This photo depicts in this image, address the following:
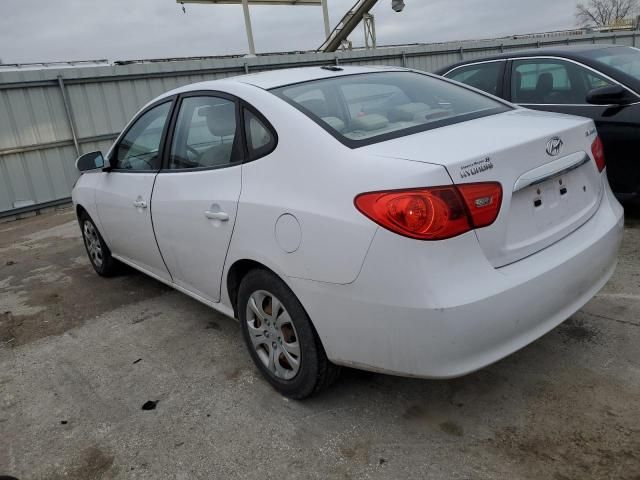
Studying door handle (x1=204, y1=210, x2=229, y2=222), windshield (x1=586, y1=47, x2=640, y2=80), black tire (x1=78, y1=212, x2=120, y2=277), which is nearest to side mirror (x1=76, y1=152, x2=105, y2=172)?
black tire (x1=78, y1=212, x2=120, y2=277)

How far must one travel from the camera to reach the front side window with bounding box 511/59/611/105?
4.72m

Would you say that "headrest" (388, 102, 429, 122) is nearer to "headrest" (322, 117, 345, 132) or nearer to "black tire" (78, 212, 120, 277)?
"headrest" (322, 117, 345, 132)

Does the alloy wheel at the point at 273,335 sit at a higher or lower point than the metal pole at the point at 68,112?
lower

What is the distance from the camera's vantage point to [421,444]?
7.41ft

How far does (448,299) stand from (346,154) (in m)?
0.70

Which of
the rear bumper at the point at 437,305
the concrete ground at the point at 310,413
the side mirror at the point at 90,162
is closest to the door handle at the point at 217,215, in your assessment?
the rear bumper at the point at 437,305

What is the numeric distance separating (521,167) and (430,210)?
0.48m

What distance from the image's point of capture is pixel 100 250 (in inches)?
186

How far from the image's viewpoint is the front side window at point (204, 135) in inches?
110

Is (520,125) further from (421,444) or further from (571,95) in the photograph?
(571,95)

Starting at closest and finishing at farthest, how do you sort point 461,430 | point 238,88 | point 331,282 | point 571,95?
point 331,282 < point 461,430 < point 238,88 < point 571,95

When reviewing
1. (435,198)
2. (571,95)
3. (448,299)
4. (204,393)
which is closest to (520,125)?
(435,198)

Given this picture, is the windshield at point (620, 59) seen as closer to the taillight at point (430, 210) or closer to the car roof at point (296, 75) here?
the car roof at point (296, 75)

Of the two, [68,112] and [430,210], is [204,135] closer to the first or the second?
[430,210]
